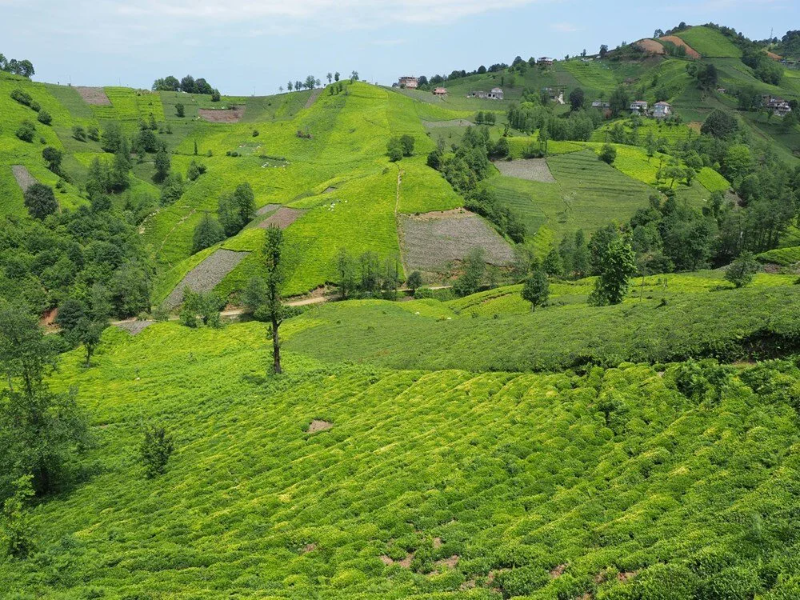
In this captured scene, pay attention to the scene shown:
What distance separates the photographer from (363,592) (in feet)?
67.2

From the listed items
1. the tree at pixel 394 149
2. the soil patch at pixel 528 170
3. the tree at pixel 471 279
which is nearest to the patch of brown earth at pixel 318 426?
the tree at pixel 471 279

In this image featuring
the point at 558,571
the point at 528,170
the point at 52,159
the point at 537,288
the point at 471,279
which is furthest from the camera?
the point at 528,170

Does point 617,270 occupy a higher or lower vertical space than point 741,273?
higher

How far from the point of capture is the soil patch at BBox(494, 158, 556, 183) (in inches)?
7407

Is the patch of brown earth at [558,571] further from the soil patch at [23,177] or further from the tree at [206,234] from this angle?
the soil patch at [23,177]

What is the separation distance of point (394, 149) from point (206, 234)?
75090 millimetres

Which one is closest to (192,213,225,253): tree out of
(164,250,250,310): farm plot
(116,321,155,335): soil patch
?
(164,250,250,310): farm plot

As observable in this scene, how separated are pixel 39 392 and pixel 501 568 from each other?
37.5 meters

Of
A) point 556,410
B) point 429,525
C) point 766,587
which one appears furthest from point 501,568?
point 556,410

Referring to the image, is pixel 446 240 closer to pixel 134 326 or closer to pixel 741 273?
pixel 741 273

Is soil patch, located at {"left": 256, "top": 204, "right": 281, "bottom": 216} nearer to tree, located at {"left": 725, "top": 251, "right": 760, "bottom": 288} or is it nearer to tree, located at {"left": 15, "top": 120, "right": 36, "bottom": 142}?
tree, located at {"left": 15, "top": 120, "right": 36, "bottom": 142}

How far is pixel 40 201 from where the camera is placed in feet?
478

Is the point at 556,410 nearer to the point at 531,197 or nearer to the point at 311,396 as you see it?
the point at 311,396

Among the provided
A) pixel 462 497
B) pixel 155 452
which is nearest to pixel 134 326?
pixel 155 452
